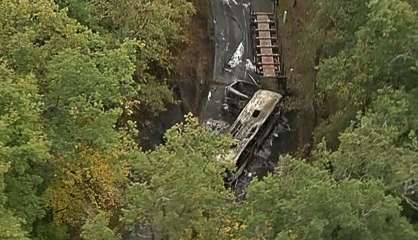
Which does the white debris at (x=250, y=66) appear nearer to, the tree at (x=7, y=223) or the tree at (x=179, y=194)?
the tree at (x=179, y=194)

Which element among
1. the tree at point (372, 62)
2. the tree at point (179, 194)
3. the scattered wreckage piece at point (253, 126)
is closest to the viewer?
the tree at point (179, 194)

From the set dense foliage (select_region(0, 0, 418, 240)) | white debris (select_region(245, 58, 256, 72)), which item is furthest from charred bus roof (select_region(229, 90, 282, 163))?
dense foliage (select_region(0, 0, 418, 240))

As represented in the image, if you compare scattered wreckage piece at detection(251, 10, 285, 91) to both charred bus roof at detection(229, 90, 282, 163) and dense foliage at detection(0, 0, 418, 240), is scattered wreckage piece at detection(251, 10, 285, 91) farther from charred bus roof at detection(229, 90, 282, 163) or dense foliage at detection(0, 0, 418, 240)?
dense foliage at detection(0, 0, 418, 240)

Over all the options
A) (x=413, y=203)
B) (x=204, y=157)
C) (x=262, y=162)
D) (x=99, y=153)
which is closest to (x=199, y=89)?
(x=262, y=162)

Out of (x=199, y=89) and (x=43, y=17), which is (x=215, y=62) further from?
(x=43, y=17)

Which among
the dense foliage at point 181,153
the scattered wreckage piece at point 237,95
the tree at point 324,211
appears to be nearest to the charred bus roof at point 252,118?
the scattered wreckage piece at point 237,95

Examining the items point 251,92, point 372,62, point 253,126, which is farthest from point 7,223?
point 251,92
